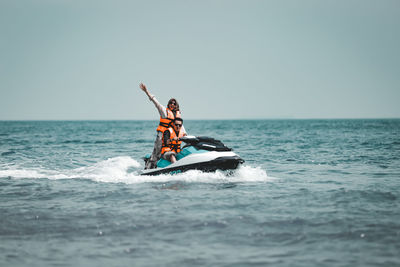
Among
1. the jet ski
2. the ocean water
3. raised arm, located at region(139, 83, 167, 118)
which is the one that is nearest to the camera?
the ocean water

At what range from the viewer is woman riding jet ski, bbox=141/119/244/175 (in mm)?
10141

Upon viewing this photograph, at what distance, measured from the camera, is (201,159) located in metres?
10.1

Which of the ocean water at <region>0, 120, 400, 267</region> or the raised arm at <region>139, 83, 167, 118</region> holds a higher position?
the raised arm at <region>139, 83, 167, 118</region>

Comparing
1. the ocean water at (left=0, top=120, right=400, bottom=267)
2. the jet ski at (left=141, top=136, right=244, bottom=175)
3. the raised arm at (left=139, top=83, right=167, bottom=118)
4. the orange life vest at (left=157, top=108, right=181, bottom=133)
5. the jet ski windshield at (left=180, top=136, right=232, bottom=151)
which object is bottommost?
the ocean water at (left=0, top=120, right=400, bottom=267)

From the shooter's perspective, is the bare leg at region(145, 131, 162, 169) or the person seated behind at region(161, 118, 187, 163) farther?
the bare leg at region(145, 131, 162, 169)

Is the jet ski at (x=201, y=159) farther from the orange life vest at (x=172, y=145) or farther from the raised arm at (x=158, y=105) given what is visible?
the raised arm at (x=158, y=105)

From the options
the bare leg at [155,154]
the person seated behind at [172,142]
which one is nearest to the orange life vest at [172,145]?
the person seated behind at [172,142]

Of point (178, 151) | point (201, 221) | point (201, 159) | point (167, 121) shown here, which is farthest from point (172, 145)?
point (201, 221)

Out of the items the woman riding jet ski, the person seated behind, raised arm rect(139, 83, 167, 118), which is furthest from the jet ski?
raised arm rect(139, 83, 167, 118)

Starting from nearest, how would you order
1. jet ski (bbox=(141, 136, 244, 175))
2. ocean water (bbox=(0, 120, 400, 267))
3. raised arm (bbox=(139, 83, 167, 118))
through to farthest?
ocean water (bbox=(0, 120, 400, 267))
jet ski (bbox=(141, 136, 244, 175))
raised arm (bbox=(139, 83, 167, 118))

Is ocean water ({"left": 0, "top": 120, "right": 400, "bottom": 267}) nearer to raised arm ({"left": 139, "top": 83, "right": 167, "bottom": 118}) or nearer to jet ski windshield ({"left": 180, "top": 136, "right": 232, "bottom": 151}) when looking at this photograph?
jet ski windshield ({"left": 180, "top": 136, "right": 232, "bottom": 151})

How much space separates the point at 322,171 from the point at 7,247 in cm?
988

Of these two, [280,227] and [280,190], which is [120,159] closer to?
[280,190]

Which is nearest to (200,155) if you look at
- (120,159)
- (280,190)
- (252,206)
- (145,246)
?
(280,190)
